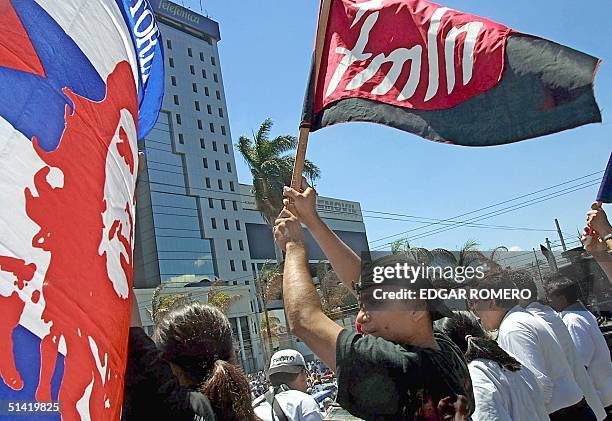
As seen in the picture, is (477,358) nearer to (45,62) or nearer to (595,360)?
(595,360)

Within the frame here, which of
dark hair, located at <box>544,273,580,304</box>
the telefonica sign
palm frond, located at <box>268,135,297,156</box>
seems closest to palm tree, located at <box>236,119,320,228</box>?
palm frond, located at <box>268,135,297,156</box>

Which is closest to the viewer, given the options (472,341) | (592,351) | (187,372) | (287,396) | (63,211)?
(63,211)

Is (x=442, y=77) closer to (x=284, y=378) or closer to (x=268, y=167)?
(x=284, y=378)

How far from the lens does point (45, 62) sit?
1948 mm

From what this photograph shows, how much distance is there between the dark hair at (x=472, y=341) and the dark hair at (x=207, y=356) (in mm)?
1287

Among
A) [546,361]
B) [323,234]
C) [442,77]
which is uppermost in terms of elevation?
[442,77]

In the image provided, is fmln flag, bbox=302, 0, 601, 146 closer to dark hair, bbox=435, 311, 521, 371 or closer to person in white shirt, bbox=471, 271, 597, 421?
dark hair, bbox=435, 311, 521, 371

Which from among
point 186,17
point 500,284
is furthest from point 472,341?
point 186,17

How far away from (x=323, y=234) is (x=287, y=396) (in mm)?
1644

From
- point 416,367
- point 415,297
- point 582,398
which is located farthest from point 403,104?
point 582,398

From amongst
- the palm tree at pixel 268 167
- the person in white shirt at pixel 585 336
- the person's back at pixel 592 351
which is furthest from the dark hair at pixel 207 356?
the palm tree at pixel 268 167

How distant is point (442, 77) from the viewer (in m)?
2.93

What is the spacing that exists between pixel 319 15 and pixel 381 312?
1.64 meters

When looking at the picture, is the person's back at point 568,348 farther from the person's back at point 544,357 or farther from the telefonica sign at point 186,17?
the telefonica sign at point 186,17
